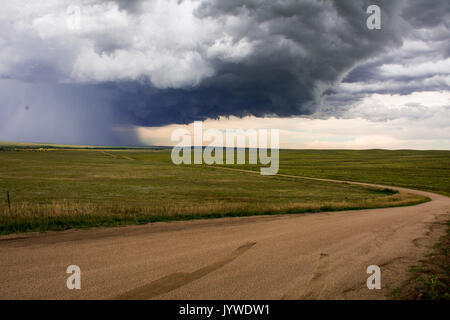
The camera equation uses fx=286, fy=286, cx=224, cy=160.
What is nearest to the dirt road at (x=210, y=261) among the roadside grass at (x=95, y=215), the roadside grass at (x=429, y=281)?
the roadside grass at (x=429, y=281)

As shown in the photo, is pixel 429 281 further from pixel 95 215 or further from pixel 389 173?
pixel 389 173

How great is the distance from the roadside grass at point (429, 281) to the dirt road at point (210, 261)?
0.27 metres

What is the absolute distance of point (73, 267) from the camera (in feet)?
27.5

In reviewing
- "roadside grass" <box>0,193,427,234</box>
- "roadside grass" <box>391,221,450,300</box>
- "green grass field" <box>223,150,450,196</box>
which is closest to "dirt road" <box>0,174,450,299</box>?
"roadside grass" <box>391,221,450,300</box>

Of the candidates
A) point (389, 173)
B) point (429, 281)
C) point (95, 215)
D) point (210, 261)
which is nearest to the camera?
point (429, 281)

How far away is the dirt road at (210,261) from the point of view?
716 centimetres

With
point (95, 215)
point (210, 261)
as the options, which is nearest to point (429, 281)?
point (210, 261)

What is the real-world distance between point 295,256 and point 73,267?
23.0 ft

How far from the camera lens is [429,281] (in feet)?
26.0

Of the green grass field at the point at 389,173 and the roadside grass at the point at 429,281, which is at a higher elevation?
the roadside grass at the point at 429,281

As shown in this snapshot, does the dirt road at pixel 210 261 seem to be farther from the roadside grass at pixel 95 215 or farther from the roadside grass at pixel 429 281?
the roadside grass at pixel 95 215

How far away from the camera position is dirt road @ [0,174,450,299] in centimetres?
716

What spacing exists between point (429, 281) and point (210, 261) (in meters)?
6.26
